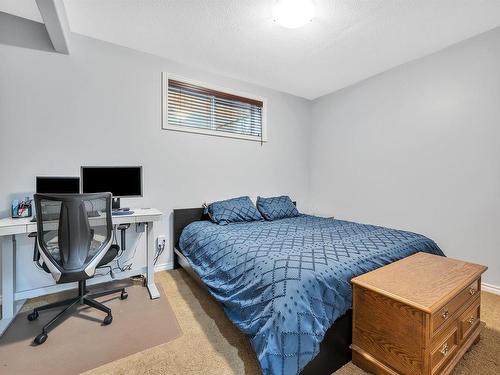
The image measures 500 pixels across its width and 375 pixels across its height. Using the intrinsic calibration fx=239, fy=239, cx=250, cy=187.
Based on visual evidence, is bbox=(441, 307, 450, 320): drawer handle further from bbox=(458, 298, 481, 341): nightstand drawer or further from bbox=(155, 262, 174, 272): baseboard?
bbox=(155, 262, 174, 272): baseboard

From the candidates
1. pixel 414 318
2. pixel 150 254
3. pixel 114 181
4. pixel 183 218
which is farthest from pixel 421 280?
pixel 114 181

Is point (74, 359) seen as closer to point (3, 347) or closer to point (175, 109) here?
point (3, 347)

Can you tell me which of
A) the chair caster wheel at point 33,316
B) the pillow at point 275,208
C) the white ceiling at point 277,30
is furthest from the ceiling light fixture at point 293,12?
the chair caster wheel at point 33,316

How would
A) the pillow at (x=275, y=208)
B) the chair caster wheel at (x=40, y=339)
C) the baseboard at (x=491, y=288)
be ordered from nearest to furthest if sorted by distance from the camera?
the chair caster wheel at (x=40, y=339)
the baseboard at (x=491, y=288)
the pillow at (x=275, y=208)

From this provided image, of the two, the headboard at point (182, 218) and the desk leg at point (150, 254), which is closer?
the desk leg at point (150, 254)

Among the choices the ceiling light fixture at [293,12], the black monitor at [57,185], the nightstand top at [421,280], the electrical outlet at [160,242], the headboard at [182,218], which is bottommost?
the electrical outlet at [160,242]

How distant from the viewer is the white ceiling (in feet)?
6.69

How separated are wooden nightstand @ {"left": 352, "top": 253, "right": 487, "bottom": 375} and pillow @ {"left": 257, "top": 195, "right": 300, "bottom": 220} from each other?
1.72m

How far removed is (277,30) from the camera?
2338 mm

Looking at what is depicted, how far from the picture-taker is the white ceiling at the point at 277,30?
2.04 m

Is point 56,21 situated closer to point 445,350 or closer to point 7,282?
point 7,282

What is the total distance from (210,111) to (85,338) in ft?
8.89

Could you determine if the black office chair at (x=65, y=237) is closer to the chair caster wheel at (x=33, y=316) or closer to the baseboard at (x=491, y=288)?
the chair caster wheel at (x=33, y=316)

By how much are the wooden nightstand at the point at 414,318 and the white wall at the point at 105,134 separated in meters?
2.27
